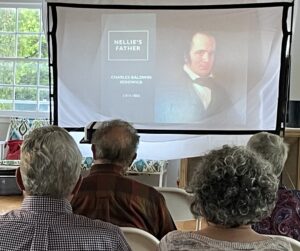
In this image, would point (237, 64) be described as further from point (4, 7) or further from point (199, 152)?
point (4, 7)

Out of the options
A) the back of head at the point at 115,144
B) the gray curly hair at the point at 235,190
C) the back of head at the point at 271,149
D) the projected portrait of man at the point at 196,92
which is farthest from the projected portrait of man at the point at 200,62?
the gray curly hair at the point at 235,190

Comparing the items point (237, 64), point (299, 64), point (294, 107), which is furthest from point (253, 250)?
point (299, 64)

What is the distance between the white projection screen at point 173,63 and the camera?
3789 millimetres

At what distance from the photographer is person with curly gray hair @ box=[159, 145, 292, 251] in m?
1.44

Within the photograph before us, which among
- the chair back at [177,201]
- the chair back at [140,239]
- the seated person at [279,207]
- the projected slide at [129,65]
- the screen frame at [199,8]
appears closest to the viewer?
the chair back at [140,239]

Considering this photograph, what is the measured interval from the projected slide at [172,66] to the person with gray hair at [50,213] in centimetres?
239

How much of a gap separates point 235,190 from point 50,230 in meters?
0.54

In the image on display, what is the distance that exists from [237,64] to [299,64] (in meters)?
1.73

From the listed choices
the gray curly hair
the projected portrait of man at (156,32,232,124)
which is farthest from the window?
the gray curly hair

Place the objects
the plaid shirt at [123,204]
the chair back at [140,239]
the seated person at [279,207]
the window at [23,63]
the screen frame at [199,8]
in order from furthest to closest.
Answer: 1. the window at [23,63]
2. the screen frame at [199,8]
3. the seated person at [279,207]
4. the plaid shirt at [123,204]
5. the chair back at [140,239]

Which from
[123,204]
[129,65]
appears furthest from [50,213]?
[129,65]

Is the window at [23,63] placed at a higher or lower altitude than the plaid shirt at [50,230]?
higher

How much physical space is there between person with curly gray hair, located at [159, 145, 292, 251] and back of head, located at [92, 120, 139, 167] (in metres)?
0.87

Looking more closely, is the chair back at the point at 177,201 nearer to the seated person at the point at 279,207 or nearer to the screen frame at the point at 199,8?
the seated person at the point at 279,207
